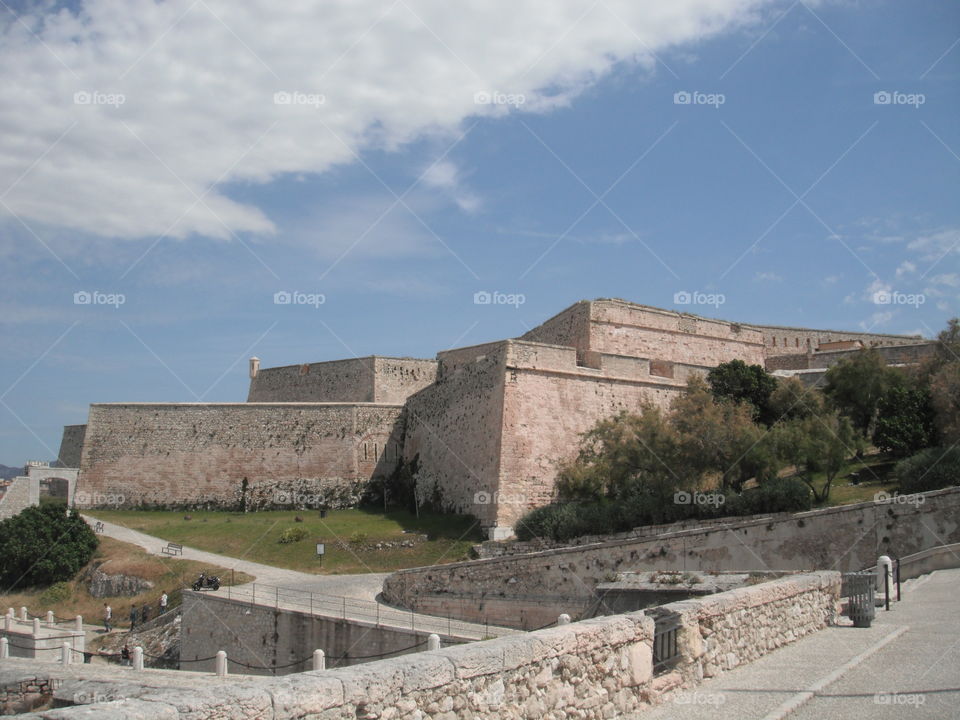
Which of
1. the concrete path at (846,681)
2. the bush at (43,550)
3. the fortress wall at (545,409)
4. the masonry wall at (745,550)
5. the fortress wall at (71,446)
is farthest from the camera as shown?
the fortress wall at (71,446)

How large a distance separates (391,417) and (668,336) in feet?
41.1

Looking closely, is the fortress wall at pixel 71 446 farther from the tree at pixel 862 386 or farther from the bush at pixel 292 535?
the tree at pixel 862 386

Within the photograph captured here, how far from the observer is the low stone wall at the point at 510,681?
4457mm

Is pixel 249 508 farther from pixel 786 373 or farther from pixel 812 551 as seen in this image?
pixel 812 551

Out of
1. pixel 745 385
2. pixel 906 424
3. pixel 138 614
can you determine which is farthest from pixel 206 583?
pixel 906 424

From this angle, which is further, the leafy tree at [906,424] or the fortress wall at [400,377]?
the fortress wall at [400,377]

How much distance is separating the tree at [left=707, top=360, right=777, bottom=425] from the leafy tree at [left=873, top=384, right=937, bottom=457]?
4308 millimetres

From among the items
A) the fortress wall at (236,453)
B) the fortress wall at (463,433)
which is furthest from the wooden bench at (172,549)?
the fortress wall at (463,433)

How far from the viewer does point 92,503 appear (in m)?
38.0

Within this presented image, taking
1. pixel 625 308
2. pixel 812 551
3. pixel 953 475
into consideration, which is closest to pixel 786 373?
pixel 625 308

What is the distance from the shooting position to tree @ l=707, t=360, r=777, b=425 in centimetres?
3131

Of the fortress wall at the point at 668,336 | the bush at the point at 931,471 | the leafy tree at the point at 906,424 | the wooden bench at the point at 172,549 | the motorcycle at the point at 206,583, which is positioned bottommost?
Answer: the motorcycle at the point at 206,583

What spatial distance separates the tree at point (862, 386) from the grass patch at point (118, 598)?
20.9m

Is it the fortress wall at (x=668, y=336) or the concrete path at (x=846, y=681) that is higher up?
the fortress wall at (x=668, y=336)
